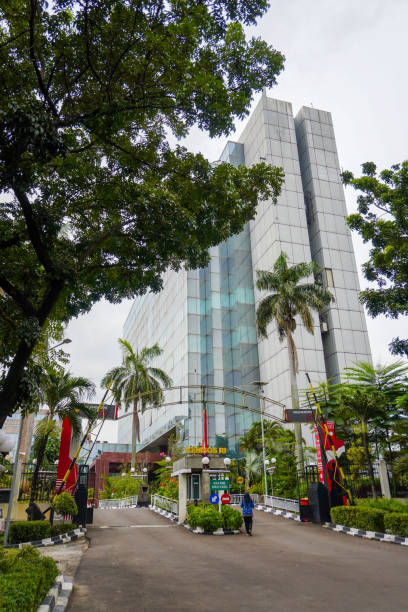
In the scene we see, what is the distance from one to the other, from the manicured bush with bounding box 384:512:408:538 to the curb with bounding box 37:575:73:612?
10498 millimetres

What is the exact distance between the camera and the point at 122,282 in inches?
459

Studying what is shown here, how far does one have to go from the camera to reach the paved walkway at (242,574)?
7293 mm

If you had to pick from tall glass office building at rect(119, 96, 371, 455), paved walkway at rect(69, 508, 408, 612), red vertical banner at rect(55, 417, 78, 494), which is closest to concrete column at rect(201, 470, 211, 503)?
paved walkway at rect(69, 508, 408, 612)

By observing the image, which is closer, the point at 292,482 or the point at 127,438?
the point at 292,482

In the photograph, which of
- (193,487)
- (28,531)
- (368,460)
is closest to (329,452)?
(368,460)

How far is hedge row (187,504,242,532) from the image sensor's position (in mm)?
17344

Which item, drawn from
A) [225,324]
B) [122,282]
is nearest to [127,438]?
[225,324]

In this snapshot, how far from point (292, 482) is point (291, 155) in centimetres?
3849

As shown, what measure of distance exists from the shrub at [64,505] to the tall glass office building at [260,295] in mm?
27598

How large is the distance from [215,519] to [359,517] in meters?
5.29

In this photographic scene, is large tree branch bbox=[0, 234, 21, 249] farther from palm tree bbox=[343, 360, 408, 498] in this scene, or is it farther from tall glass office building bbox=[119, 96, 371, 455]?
tall glass office building bbox=[119, 96, 371, 455]

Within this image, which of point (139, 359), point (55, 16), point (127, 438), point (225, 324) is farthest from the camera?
point (127, 438)

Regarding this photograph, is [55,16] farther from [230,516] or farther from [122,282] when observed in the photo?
[230,516]

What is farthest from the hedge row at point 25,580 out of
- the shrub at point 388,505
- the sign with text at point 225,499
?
the shrub at point 388,505
